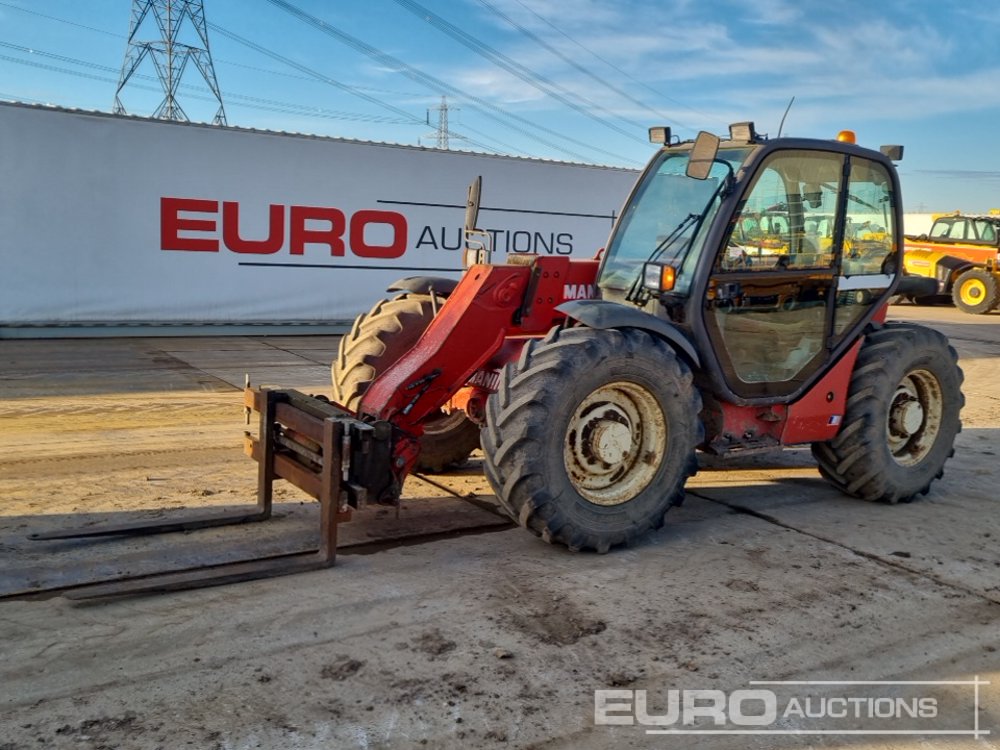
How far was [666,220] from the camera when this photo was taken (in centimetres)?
541

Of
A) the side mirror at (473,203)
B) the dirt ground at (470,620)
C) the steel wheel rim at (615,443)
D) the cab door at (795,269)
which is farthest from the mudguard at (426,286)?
the cab door at (795,269)

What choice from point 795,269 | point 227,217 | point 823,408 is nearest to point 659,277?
point 795,269

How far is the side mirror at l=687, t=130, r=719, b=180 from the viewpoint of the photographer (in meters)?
4.63

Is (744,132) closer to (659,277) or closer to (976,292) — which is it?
(659,277)

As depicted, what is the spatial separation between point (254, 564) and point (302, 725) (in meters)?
1.39

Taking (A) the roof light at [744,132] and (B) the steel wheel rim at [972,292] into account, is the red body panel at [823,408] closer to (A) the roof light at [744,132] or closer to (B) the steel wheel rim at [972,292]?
(A) the roof light at [744,132]

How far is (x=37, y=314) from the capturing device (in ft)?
39.1

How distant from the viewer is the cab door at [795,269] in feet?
17.2

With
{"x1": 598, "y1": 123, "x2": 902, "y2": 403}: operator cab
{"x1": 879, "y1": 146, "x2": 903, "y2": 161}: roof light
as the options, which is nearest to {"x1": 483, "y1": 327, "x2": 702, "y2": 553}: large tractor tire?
{"x1": 598, "y1": 123, "x2": 902, "y2": 403}: operator cab

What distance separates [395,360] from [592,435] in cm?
140

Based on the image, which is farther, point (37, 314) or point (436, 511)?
point (37, 314)

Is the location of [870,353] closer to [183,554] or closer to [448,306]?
[448,306]

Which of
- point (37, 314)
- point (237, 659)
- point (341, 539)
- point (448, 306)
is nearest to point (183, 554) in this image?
point (341, 539)

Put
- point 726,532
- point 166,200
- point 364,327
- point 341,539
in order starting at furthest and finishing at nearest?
point 166,200
point 364,327
point 726,532
point 341,539
